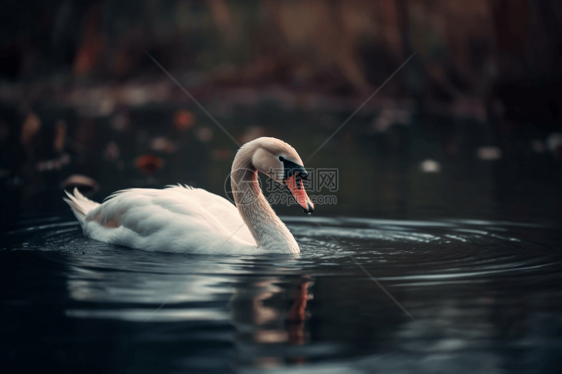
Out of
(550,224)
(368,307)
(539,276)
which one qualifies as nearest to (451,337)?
(368,307)

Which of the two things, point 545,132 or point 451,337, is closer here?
point 451,337

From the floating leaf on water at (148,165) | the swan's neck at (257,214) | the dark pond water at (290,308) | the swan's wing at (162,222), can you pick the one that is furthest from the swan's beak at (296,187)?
the floating leaf on water at (148,165)

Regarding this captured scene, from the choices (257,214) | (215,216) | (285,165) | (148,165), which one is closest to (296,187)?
(285,165)

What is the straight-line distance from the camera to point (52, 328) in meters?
4.09

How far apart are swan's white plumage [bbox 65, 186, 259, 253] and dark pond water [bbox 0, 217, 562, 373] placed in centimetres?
15

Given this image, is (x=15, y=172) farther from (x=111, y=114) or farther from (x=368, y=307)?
(x=111, y=114)

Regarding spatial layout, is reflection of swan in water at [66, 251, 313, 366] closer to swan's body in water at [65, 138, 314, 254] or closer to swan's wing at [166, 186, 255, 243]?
swan's body in water at [65, 138, 314, 254]

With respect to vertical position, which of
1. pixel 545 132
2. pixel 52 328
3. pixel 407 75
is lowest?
pixel 52 328

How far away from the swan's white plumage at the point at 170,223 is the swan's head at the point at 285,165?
64cm

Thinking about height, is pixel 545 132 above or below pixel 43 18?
below

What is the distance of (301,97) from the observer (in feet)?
104

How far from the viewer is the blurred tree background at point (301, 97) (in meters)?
10.9

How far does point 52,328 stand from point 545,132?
1725 centimetres

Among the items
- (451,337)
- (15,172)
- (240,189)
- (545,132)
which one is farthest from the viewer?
(545,132)
